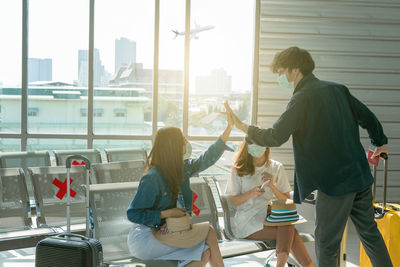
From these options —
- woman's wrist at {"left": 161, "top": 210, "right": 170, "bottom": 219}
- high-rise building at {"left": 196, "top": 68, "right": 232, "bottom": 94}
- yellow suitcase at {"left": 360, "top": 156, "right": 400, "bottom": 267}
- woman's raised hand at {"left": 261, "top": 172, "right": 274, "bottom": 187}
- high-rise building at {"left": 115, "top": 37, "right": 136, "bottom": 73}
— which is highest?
high-rise building at {"left": 115, "top": 37, "right": 136, "bottom": 73}

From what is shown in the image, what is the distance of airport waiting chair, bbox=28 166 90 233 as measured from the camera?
4156mm

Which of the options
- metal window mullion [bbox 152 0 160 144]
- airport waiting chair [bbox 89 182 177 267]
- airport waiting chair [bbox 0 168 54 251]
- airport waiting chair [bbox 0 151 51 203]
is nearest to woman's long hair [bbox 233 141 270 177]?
airport waiting chair [bbox 89 182 177 267]

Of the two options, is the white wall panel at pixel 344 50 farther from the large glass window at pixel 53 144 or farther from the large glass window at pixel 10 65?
the large glass window at pixel 10 65

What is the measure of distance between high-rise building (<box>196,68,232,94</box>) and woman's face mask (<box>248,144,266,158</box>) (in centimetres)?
288

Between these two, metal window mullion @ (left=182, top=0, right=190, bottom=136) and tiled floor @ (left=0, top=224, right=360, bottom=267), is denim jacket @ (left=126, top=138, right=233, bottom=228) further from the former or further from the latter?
metal window mullion @ (left=182, top=0, right=190, bottom=136)

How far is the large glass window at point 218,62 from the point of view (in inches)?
265

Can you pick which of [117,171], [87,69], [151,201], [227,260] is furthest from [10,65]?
[151,201]

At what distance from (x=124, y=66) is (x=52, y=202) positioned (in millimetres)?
2830

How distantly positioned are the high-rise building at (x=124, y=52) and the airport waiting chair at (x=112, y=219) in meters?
3.45

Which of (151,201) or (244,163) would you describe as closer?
(151,201)

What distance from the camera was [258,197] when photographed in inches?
158

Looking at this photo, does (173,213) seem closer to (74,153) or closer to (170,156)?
(170,156)

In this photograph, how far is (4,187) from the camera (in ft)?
13.3

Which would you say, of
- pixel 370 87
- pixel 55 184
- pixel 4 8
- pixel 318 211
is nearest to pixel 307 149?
pixel 318 211
